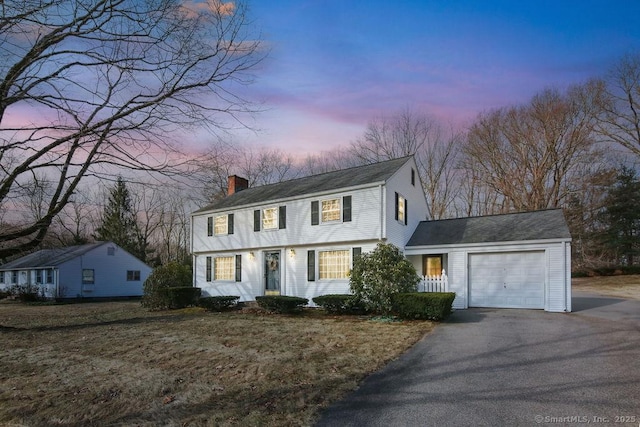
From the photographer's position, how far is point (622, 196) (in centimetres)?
3203

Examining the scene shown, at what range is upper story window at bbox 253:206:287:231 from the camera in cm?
1977

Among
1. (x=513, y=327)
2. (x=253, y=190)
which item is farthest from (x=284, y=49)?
(x=253, y=190)

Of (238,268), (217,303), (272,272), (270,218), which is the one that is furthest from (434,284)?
(238,268)

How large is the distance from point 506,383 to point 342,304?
9286 mm

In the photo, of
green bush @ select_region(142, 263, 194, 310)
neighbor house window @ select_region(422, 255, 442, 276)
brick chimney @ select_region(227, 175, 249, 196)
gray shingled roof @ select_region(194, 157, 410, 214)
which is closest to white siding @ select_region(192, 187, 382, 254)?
gray shingled roof @ select_region(194, 157, 410, 214)

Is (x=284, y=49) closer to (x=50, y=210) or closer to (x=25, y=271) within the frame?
(x=50, y=210)

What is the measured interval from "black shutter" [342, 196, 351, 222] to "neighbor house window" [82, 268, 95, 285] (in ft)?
77.0

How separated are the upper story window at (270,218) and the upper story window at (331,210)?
185cm

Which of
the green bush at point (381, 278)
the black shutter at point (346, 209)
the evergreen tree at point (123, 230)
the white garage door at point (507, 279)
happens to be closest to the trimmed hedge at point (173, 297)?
the black shutter at point (346, 209)

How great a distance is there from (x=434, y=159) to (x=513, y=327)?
26967 millimetres

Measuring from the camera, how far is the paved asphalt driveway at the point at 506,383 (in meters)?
4.70

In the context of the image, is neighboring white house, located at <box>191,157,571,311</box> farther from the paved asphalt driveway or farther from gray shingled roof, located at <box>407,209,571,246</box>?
the paved asphalt driveway

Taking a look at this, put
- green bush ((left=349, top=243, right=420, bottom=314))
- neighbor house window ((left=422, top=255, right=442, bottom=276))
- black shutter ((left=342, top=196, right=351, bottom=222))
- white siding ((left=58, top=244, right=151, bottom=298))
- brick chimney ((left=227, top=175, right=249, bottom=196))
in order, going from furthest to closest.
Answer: white siding ((left=58, top=244, right=151, bottom=298)) → brick chimney ((left=227, top=175, right=249, bottom=196)) → neighbor house window ((left=422, top=255, right=442, bottom=276)) → black shutter ((left=342, top=196, right=351, bottom=222)) → green bush ((left=349, top=243, right=420, bottom=314))

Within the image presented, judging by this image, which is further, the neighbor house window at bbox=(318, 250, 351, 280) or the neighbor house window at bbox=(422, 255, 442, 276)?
the neighbor house window at bbox=(422, 255, 442, 276)
